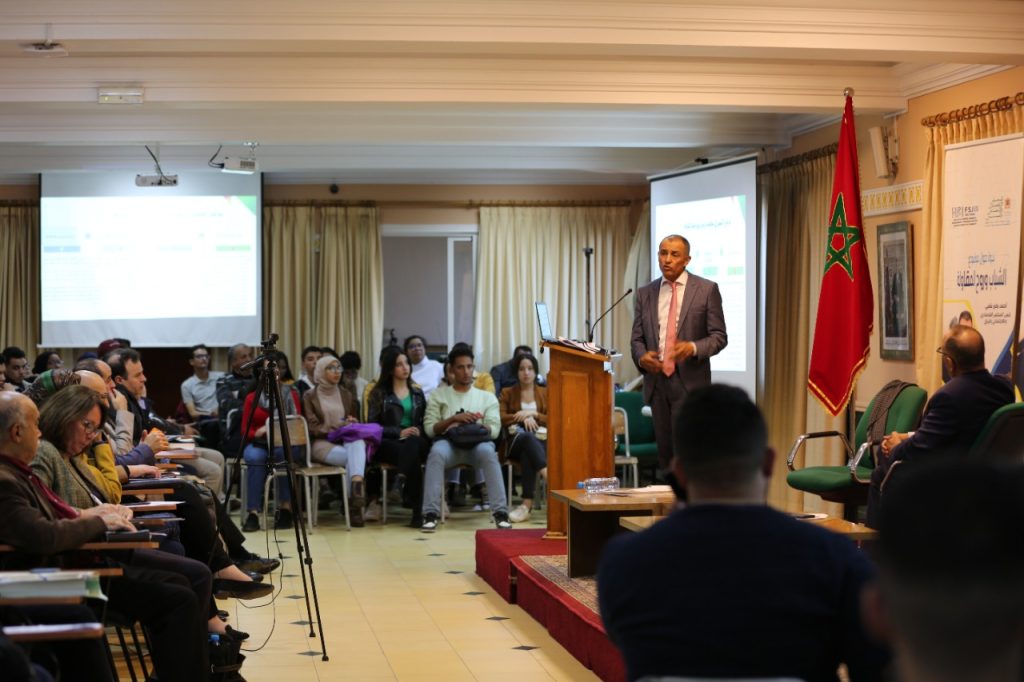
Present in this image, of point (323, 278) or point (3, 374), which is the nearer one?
point (3, 374)

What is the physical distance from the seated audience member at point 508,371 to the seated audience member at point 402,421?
134 cm

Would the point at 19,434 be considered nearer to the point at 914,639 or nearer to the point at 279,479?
the point at 914,639

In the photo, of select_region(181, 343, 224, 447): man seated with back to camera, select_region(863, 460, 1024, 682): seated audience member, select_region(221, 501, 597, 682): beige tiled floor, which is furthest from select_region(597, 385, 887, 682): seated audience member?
select_region(181, 343, 224, 447): man seated with back to camera

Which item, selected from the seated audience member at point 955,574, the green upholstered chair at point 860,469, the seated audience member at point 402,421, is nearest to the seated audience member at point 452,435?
the seated audience member at point 402,421

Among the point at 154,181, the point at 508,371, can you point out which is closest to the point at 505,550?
the point at 508,371

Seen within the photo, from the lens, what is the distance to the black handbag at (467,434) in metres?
8.80

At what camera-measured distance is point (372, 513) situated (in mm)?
9125

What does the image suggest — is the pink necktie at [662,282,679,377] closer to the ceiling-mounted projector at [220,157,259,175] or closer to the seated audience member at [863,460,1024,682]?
the ceiling-mounted projector at [220,157,259,175]

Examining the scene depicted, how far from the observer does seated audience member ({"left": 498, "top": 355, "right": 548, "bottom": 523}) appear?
356 inches

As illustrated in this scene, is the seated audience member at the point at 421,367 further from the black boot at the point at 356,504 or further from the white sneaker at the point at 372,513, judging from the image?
the black boot at the point at 356,504

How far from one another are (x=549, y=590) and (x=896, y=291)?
353 cm

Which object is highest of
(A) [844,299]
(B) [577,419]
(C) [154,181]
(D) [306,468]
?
(C) [154,181]

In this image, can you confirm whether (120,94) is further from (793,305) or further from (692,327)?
(793,305)

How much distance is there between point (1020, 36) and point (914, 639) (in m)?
5.81
